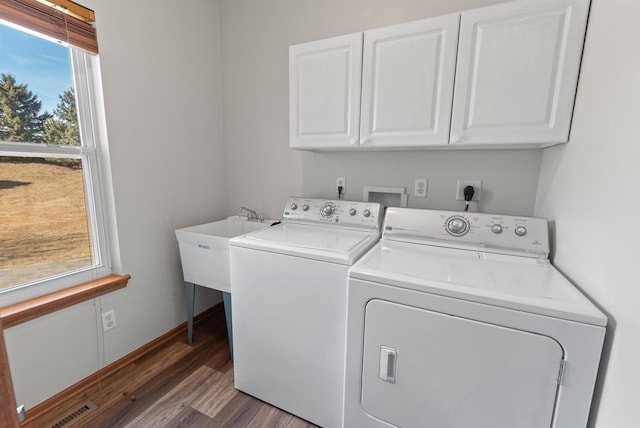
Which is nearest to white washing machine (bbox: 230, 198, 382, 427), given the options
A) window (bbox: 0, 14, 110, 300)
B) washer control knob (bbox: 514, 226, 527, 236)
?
washer control knob (bbox: 514, 226, 527, 236)

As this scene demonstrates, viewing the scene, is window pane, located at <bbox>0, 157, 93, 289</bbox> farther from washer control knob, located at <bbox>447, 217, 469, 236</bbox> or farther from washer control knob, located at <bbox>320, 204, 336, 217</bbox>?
washer control knob, located at <bbox>447, 217, 469, 236</bbox>

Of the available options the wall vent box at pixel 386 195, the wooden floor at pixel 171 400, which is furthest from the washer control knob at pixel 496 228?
the wooden floor at pixel 171 400

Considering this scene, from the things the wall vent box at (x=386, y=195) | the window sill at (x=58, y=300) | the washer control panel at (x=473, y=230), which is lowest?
the window sill at (x=58, y=300)

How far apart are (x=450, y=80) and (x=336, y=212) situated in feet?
2.96

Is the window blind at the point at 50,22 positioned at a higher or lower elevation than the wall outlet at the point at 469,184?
higher

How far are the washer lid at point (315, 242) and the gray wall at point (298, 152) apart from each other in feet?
1.28

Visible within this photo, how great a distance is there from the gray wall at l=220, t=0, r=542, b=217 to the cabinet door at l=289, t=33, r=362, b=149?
0.35 meters

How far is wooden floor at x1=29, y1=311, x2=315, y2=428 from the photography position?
4.72 ft

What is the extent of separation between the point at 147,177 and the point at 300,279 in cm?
127

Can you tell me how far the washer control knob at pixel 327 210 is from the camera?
179 cm

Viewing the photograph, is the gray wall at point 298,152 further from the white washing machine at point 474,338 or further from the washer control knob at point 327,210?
the white washing machine at point 474,338

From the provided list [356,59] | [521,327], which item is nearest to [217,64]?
[356,59]

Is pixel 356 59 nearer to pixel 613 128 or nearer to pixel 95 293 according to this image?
pixel 613 128

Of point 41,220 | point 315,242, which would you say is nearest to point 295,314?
point 315,242
